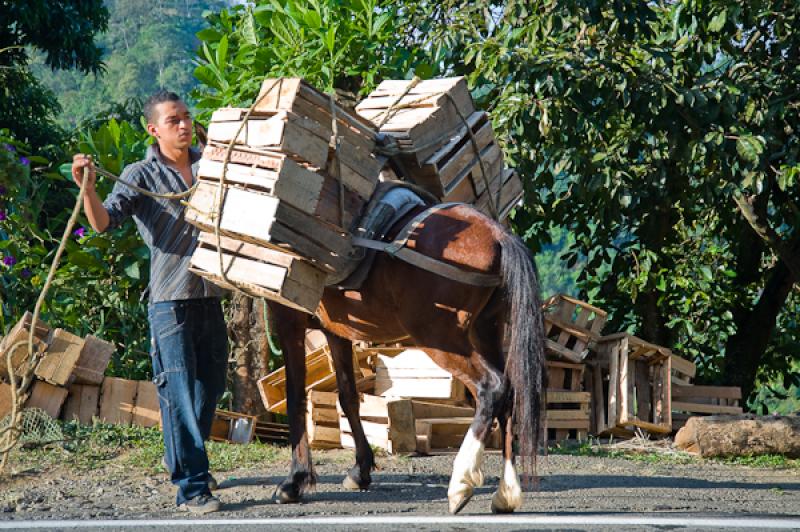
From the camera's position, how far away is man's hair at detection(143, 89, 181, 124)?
21.8 feet

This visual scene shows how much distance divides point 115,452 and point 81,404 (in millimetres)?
1152

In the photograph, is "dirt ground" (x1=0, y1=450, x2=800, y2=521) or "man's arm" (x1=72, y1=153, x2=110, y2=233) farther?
"dirt ground" (x1=0, y1=450, x2=800, y2=521)

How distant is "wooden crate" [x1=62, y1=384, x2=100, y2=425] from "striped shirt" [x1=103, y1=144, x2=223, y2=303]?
310 cm

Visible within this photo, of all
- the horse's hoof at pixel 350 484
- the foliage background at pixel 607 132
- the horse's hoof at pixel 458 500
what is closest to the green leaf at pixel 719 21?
the foliage background at pixel 607 132

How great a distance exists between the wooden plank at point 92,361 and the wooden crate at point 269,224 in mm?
3443

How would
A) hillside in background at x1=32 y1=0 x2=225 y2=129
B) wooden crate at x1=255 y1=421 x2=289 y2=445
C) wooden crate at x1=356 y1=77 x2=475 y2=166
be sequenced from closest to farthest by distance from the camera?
wooden crate at x1=356 y1=77 x2=475 y2=166 < wooden crate at x1=255 y1=421 x2=289 y2=445 < hillside in background at x1=32 y1=0 x2=225 y2=129

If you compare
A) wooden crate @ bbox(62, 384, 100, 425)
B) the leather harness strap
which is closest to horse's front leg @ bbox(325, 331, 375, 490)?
the leather harness strap

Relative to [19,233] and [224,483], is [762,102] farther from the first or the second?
[19,233]

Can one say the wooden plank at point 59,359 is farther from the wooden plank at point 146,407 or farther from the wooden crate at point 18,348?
the wooden plank at point 146,407

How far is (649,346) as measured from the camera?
10.7 m

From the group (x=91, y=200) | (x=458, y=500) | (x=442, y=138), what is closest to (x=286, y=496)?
(x=458, y=500)

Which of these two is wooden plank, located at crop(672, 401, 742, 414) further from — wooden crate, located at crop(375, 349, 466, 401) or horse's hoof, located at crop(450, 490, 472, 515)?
horse's hoof, located at crop(450, 490, 472, 515)

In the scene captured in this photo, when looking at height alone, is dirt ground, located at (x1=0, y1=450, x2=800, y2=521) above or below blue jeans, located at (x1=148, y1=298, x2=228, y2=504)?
below

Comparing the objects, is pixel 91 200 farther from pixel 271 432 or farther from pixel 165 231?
pixel 271 432
